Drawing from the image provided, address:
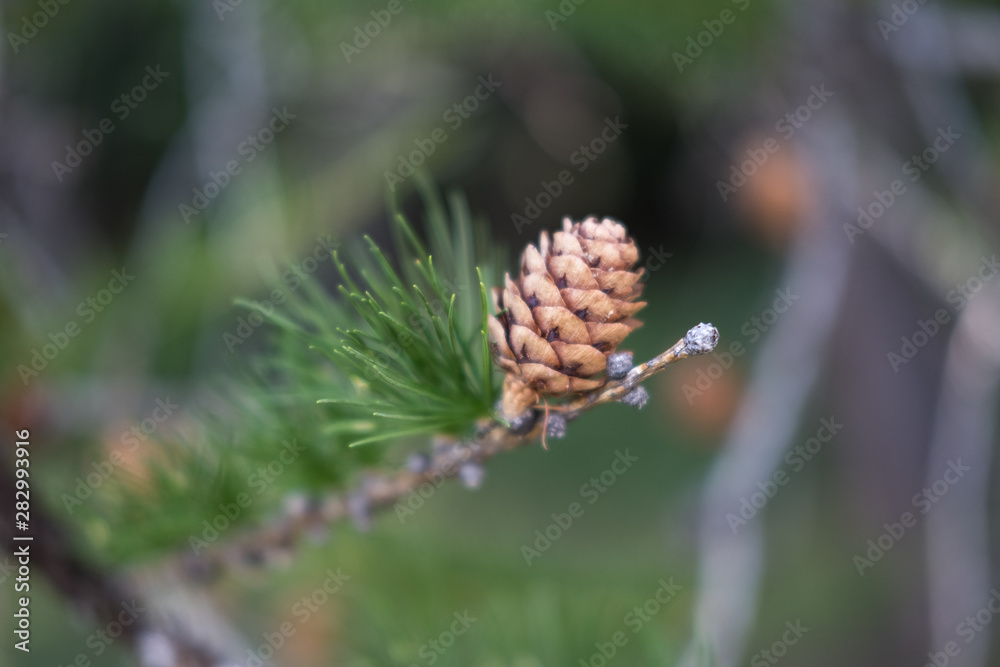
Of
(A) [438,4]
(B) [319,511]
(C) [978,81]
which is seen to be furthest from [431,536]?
(C) [978,81]

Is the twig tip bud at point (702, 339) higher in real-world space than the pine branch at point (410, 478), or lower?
higher

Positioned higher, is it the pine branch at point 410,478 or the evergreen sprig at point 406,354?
the evergreen sprig at point 406,354

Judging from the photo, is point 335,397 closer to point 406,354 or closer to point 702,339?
point 406,354

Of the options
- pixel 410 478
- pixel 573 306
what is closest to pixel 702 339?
pixel 573 306

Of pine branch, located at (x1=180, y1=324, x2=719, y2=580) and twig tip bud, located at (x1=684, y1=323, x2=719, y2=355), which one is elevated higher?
twig tip bud, located at (x1=684, y1=323, x2=719, y2=355)

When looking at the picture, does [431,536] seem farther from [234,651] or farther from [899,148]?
[899,148]
